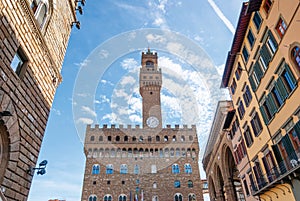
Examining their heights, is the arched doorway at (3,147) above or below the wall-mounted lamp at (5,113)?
below

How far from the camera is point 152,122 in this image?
40.3m

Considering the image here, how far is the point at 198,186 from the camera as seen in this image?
113ft

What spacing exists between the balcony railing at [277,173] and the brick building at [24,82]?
32.4 feet

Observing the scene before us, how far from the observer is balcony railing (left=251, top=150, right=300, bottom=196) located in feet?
29.1

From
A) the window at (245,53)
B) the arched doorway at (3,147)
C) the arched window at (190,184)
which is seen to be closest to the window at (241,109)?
the window at (245,53)

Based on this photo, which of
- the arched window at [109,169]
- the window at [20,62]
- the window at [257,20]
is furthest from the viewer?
the arched window at [109,169]

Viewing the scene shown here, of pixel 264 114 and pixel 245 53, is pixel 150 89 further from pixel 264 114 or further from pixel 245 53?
pixel 264 114

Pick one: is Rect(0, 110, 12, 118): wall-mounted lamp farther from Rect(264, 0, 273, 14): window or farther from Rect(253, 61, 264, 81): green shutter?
Rect(264, 0, 273, 14): window

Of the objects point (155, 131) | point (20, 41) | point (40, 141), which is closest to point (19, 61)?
point (20, 41)

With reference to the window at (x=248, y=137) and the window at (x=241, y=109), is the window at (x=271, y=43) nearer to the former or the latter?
the window at (x=241, y=109)

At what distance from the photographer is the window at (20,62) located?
6.54m

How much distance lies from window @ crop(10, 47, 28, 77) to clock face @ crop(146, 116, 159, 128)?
110ft

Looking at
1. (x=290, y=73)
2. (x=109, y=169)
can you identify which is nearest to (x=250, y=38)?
(x=290, y=73)

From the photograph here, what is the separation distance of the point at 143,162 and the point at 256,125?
25627 millimetres
